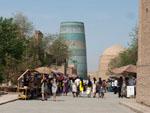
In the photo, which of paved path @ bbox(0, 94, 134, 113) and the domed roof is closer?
paved path @ bbox(0, 94, 134, 113)

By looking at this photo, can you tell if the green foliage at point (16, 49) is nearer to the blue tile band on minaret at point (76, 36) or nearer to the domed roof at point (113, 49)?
the blue tile band on minaret at point (76, 36)

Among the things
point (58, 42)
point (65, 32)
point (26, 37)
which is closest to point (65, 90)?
point (26, 37)

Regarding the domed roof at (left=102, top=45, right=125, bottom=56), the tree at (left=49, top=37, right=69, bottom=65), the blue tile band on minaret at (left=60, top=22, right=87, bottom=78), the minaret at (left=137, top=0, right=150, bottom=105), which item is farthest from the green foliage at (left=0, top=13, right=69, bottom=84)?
the domed roof at (left=102, top=45, right=125, bottom=56)

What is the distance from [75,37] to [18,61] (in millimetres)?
102070

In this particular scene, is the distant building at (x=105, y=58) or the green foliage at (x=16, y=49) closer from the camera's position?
the green foliage at (x=16, y=49)

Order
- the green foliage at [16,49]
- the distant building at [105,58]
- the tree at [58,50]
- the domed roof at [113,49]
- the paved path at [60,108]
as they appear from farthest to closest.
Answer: the distant building at [105,58]
the domed roof at [113,49]
the tree at [58,50]
the green foliage at [16,49]
the paved path at [60,108]

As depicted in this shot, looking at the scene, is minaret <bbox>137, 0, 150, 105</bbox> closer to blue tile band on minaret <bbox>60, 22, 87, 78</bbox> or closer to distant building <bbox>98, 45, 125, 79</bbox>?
blue tile band on minaret <bbox>60, 22, 87, 78</bbox>

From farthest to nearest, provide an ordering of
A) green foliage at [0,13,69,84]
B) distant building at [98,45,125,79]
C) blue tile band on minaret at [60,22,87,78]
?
1. distant building at [98,45,125,79]
2. blue tile band on minaret at [60,22,87,78]
3. green foliage at [0,13,69,84]

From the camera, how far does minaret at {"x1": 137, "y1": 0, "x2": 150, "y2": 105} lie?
1160 inches

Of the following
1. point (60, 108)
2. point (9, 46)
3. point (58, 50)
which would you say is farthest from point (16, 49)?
point (60, 108)

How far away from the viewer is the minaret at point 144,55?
29.5 m

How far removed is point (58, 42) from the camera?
84562mm

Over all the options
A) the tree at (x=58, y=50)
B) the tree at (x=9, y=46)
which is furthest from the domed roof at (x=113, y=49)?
the tree at (x=9, y=46)

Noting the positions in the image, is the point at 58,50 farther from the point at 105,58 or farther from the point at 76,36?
the point at 105,58
